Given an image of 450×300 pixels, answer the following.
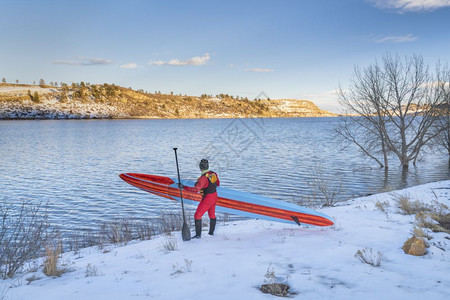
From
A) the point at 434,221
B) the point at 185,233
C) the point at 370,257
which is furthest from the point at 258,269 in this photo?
the point at 434,221

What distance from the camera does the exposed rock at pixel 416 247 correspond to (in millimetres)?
5297

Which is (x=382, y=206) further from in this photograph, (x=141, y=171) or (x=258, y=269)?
(x=141, y=171)

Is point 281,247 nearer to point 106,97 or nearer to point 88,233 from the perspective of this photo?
point 88,233

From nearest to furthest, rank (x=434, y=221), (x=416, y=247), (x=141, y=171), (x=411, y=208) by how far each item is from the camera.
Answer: (x=416, y=247) < (x=434, y=221) < (x=411, y=208) < (x=141, y=171)

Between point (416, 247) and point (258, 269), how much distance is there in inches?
107

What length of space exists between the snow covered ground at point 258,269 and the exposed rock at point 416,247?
0.12 meters

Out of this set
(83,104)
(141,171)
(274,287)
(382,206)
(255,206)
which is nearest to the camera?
(274,287)

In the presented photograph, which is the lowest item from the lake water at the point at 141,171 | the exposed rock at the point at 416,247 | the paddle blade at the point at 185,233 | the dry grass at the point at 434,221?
the lake water at the point at 141,171

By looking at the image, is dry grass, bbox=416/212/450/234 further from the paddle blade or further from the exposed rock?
the paddle blade

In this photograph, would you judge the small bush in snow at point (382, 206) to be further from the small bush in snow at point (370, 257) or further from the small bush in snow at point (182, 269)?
the small bush in snow at point (182, 269)

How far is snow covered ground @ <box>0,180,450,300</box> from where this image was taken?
166 inches

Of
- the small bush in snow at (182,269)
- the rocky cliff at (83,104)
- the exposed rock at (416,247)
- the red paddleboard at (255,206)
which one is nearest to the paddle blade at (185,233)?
the red paddleboard at (255,206)

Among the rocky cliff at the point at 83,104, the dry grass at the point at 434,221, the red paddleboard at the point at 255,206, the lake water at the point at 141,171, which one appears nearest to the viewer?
the dry grass at the point at 434,221

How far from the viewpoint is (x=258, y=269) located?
198 inches
